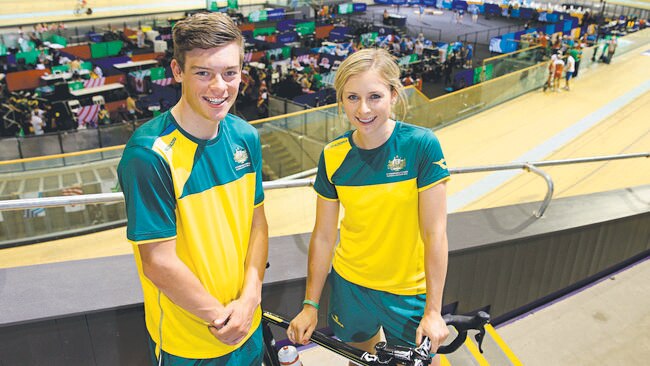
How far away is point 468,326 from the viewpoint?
1927 mm

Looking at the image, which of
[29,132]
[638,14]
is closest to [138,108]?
[29,132]

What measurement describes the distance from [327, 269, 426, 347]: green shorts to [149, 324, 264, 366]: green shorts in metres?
0.35

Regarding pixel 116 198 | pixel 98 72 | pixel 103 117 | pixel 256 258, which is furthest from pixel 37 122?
pixel 256 258

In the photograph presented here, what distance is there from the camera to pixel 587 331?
3.31 metres

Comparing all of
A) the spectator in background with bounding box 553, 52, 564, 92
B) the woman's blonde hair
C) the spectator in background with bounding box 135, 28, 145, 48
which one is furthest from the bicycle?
the spectator in background with bounding box 135, 28, 145, 48

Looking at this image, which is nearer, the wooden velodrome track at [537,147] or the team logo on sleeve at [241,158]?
the team logo on sleeve at [241,158]

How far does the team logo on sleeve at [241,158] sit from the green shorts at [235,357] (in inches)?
24.5

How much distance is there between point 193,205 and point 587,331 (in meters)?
2.68

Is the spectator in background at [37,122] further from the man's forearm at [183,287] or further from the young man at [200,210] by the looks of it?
the man's forearm at [183,287]

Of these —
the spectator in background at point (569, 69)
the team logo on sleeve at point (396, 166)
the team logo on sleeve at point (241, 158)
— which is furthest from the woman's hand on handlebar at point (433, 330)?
the spectator in background at point (569, 69)

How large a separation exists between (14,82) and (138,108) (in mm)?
4358

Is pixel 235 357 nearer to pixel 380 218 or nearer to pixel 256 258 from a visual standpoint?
pixel 256 258

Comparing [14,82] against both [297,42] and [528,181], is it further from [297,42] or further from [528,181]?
[528,181]

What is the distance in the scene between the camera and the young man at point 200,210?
5.25 ft
